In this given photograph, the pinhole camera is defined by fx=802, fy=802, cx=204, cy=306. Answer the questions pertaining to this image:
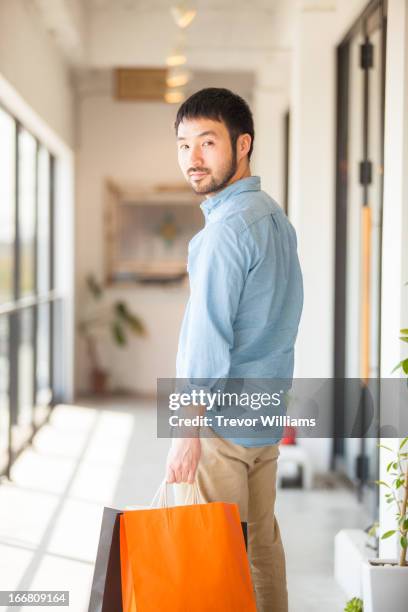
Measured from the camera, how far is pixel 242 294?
1.71m

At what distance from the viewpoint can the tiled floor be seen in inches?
117

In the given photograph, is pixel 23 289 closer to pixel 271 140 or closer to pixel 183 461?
pixel 271 140

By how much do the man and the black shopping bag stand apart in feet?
0.50

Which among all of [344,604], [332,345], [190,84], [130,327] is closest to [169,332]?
[130,327]

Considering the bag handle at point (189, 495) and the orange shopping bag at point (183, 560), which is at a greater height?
the bag handle at point (189, 495)

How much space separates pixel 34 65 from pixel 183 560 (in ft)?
12.4

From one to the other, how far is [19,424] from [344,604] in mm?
2905

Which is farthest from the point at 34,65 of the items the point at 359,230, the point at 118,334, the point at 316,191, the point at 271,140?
the point at 118,334

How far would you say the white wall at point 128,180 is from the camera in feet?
25.1

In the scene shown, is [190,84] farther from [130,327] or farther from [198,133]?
[198,133]

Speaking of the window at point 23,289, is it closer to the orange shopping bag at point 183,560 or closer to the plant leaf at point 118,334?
the plant leaf at point 118,334

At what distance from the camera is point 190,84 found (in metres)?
7.59

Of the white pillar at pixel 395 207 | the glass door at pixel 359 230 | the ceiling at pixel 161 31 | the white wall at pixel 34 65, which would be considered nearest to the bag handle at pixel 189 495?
the white pillar at pixel 395 207

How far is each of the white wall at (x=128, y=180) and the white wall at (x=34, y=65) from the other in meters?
1.06
